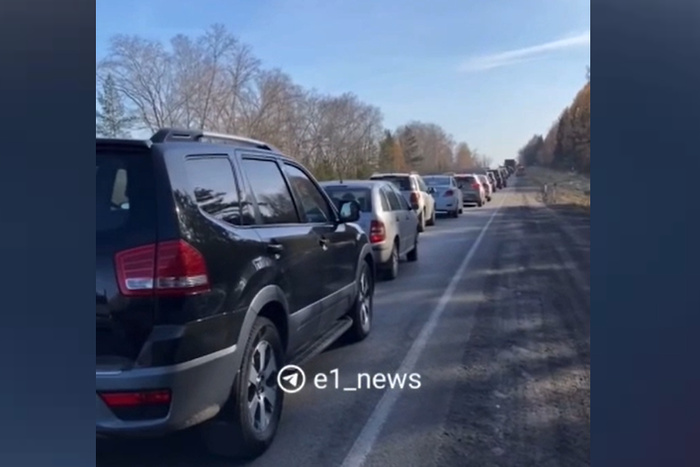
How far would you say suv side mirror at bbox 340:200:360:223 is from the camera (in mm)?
2934

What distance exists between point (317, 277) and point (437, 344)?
0.48 m

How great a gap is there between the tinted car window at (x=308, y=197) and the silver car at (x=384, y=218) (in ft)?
0.19

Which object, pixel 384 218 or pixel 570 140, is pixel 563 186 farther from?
pixel 384 218

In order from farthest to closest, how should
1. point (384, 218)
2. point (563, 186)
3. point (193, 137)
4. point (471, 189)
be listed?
point (384, 218) < point (471, 189) < point (563, 186) < point (193, 137)

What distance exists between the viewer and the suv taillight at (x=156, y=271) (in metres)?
2.16

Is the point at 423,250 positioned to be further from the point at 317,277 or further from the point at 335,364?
the point at 335,364

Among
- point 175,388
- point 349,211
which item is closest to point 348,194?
point 349,211

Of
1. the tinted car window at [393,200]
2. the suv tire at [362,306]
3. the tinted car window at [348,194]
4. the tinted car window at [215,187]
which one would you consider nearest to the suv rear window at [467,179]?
the tinted car window at [393,200]

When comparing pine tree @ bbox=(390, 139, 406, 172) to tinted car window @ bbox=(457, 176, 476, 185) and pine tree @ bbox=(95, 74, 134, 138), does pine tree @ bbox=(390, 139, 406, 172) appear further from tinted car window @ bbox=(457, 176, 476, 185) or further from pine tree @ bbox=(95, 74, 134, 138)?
pine tree @ bbox=(95, 74, 134, 138)

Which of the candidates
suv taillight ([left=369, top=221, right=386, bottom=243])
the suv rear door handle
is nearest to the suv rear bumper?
the suv rear door handle

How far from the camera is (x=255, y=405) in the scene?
2436mm

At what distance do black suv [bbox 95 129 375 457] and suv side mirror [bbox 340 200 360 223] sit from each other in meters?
0.34

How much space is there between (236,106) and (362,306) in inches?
33.4

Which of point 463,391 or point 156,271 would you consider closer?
point 156,271
